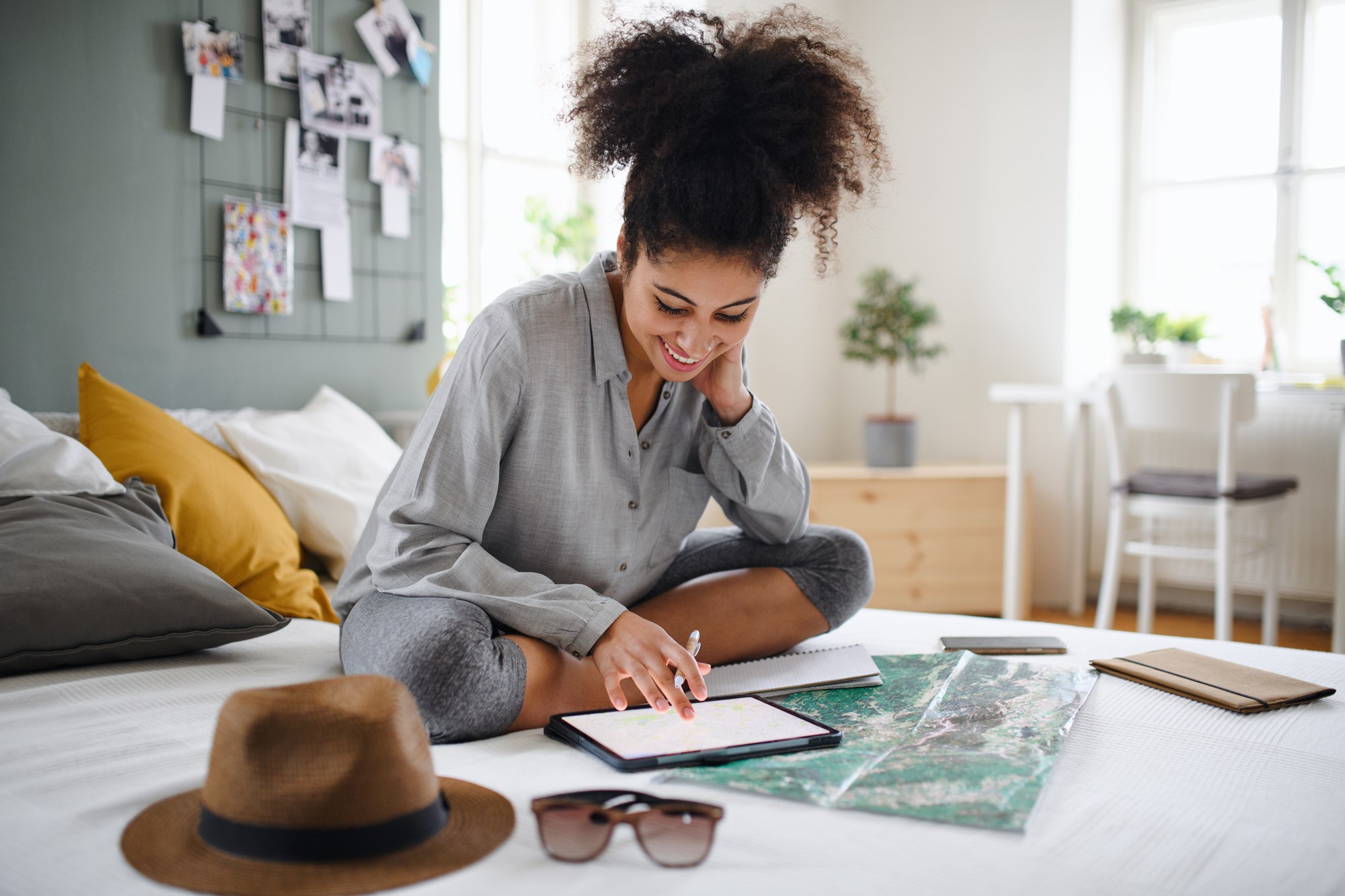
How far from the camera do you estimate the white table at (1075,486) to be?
9.69 ft

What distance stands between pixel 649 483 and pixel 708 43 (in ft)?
1.83

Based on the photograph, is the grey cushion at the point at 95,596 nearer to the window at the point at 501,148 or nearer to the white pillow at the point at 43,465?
the white pillow at the point at 43,465

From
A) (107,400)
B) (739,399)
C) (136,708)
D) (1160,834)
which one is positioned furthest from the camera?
(107,400)

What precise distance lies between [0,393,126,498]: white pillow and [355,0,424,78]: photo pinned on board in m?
1.27

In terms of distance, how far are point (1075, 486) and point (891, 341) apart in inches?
31.6

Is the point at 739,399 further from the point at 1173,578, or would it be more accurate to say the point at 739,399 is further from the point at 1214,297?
the point at 1214,297

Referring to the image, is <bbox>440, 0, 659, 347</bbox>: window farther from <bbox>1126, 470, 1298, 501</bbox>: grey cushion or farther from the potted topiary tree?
<bbox>1126, 470, 1298, 501</bbox>: grey cushion

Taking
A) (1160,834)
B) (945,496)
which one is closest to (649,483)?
(1160,834)

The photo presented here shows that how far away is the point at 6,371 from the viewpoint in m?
1.86

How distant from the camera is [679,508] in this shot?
1.45m

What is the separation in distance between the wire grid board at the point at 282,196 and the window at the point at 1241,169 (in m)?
2.60

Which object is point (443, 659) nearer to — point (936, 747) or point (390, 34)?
point (936, 747)

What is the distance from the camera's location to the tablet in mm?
947

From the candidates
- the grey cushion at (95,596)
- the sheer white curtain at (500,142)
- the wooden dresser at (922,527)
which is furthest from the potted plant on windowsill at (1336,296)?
the grey cushion at (95,596)
